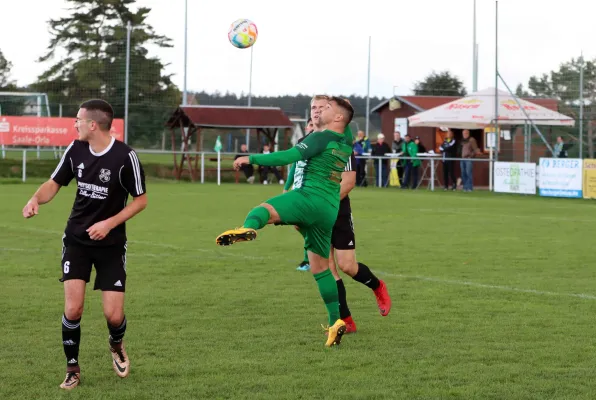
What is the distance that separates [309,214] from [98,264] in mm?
1622

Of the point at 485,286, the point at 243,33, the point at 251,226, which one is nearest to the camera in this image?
the point at 251,226

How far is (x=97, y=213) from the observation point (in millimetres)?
6363

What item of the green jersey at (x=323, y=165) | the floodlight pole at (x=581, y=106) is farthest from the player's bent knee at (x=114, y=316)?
the floodlight pole at (x=581, y=106)

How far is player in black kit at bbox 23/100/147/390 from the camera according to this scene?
6324 millimetres

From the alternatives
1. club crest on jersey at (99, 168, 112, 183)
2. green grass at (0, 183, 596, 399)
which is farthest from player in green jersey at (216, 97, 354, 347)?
club crest on jersey at (99, 168, 112, 183)

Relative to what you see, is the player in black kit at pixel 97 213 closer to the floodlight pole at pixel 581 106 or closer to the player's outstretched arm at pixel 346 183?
the player's outstretched arm at pixel 346 183

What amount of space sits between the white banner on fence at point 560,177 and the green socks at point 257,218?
23.4m

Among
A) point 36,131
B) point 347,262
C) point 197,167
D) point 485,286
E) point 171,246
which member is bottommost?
point 485,286

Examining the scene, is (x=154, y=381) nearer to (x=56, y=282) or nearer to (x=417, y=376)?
(x=417, y=376)

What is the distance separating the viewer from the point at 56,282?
11.2m

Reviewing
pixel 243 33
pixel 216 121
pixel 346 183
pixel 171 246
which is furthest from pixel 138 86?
pixel 346 183

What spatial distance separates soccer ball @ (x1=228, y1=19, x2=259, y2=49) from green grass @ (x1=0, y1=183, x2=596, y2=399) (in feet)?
32.0

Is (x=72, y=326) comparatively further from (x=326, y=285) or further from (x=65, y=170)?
(x=326, y=285)

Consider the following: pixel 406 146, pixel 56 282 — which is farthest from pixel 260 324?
pixel 406 146
